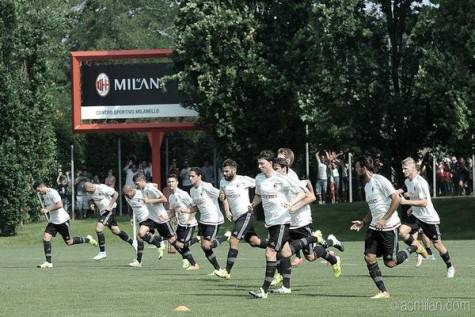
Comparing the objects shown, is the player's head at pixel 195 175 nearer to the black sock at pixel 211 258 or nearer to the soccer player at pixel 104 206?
the black sock at pixel 211 258

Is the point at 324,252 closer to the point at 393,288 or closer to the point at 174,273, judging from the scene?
the point at 393,288

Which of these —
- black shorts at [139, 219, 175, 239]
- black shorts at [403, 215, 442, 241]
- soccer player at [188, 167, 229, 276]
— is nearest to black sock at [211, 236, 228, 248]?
soccer player at [188, 167, 229, 276]

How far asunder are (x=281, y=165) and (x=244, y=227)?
2845mm

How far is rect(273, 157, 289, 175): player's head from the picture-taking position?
2053 centimetres

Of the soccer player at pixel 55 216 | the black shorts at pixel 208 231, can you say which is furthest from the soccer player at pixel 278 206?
the soccer player at pixel 55 216

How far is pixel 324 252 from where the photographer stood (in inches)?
836

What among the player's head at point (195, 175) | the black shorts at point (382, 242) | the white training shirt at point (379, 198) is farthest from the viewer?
the player's head at point (195, 175)

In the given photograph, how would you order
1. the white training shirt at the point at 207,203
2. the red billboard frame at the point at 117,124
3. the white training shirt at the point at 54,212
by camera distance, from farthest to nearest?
the red billboard frame at the point at 117,124 < the white training shirt at the point at 54,212 < the white training shirt at the point at 207,203

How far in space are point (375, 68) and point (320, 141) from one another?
304 centimetres

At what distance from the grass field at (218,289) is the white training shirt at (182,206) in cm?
102

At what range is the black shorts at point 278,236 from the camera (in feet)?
62.7
